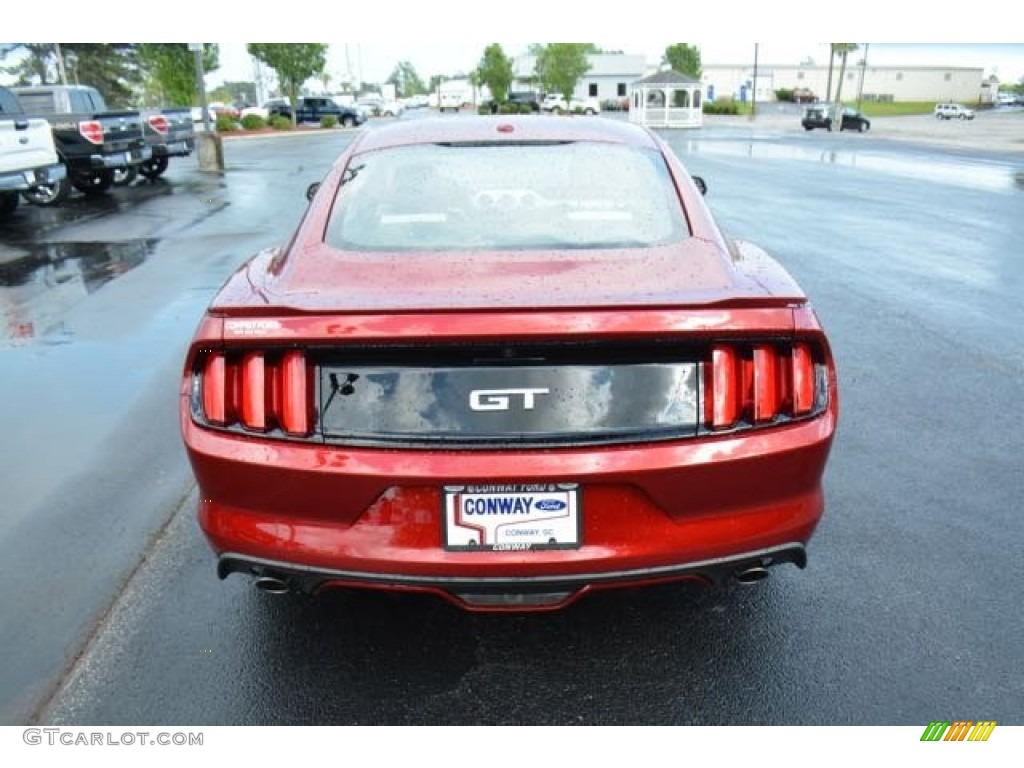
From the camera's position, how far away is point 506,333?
7.51ft

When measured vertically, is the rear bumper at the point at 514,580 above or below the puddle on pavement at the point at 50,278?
above

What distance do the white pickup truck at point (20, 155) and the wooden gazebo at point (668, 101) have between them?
43.6m

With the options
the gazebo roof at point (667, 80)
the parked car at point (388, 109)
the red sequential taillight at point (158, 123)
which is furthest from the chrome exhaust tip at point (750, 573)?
the parked car at point (388, 109)

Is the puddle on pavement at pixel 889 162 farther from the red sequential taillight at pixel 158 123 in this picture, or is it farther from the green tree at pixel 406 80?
the green tree at pixel 406 80

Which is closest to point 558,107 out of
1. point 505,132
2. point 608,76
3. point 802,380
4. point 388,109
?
point 388,109

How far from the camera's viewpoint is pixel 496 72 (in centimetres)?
8356

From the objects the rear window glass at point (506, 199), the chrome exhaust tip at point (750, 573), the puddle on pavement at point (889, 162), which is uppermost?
the rear window glass at point (506, 199)

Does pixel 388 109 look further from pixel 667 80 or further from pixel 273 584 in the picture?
pixel 273 584

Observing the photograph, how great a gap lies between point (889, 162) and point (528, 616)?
25246mm

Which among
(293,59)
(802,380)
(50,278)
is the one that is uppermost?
(293,59)

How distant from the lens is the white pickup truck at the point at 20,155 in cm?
1236

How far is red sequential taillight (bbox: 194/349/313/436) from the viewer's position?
7.87ft

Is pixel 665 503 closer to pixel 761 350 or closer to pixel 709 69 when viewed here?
pixel 761 350
